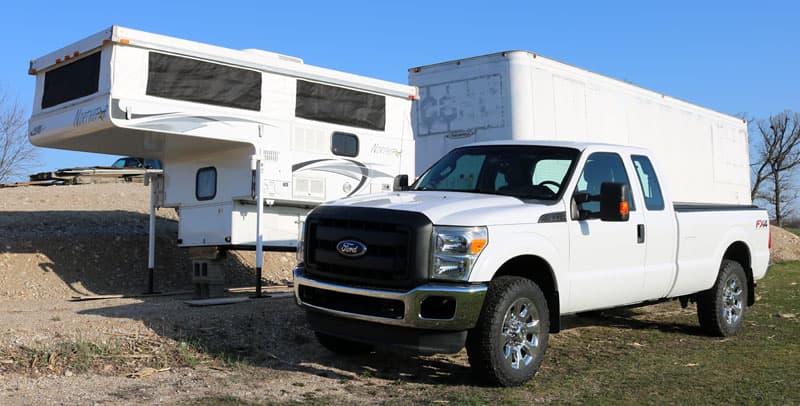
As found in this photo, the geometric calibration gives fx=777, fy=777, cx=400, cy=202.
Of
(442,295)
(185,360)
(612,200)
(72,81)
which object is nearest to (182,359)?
(185,360)

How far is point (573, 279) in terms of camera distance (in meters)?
6.88

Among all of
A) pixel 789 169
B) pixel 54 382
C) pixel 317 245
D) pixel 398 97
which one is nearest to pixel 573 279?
pixel 317 245

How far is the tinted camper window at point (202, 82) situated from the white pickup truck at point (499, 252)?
3564 millimetres

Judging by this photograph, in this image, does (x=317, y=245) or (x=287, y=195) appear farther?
(x=287, y=195)

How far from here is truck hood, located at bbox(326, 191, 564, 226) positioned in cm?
607

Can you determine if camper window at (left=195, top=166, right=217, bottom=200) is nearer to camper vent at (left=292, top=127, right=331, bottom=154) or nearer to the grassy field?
camper vent at (left=292, top=127, right=331, bottom=154)

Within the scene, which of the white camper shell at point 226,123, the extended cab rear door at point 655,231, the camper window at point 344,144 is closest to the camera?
the extended cab rear door at point 655,231

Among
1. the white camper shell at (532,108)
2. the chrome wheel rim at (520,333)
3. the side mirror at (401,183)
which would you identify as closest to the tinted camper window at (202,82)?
→ the side mirror at (401,183)

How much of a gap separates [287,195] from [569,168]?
17.2 feet

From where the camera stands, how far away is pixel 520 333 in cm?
633

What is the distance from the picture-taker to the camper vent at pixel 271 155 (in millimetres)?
11008

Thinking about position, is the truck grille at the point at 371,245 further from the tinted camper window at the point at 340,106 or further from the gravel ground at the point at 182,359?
the tinted camper window at the point at 340,106

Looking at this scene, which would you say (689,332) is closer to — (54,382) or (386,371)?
(386,371)

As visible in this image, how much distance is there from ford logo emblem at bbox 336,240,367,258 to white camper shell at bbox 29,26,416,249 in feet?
14.5
